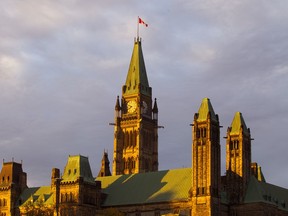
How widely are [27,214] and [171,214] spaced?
1062 inches

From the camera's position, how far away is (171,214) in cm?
19975

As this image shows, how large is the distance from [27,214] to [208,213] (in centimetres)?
3389

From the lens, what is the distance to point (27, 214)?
199750 mm

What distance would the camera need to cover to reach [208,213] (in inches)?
7835

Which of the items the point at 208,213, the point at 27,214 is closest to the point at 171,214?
the point at 208,213

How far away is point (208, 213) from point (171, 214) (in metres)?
6.93

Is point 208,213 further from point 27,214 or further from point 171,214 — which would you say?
point 27,214
